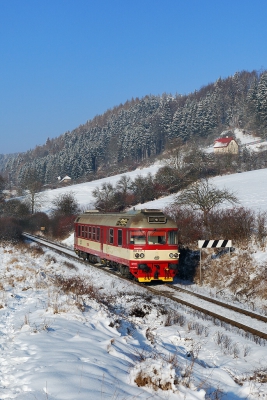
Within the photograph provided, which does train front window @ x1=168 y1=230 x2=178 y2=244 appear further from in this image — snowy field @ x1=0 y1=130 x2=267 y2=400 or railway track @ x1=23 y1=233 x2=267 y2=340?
snowy field @ x1=0 y1=130 x2=267 y2=400

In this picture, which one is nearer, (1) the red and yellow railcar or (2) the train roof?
(1) the red and yellow railcar

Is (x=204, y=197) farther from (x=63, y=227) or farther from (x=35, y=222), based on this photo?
(x=35, y=222)

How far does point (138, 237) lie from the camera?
60.0ft

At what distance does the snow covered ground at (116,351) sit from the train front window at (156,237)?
186 inches

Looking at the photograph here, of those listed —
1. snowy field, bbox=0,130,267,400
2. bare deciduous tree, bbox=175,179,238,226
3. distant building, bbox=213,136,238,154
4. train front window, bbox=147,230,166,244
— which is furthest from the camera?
distant building, bbox=213,136,238,154

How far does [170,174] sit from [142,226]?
4137 cm

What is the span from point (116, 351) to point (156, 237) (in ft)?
36.4

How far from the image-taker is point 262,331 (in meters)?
11.0

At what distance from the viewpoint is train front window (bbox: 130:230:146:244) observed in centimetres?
1827

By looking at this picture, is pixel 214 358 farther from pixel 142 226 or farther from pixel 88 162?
pixel 88 162

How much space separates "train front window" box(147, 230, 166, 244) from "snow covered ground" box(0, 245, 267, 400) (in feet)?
15.5

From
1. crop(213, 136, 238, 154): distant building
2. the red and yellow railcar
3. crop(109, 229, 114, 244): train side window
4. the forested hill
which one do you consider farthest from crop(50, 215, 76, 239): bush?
the forested hill

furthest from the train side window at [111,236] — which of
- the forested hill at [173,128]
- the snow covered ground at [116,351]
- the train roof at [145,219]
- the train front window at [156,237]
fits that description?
the forested hill at [173,128]

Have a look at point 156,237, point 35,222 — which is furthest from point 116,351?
point 35,222
